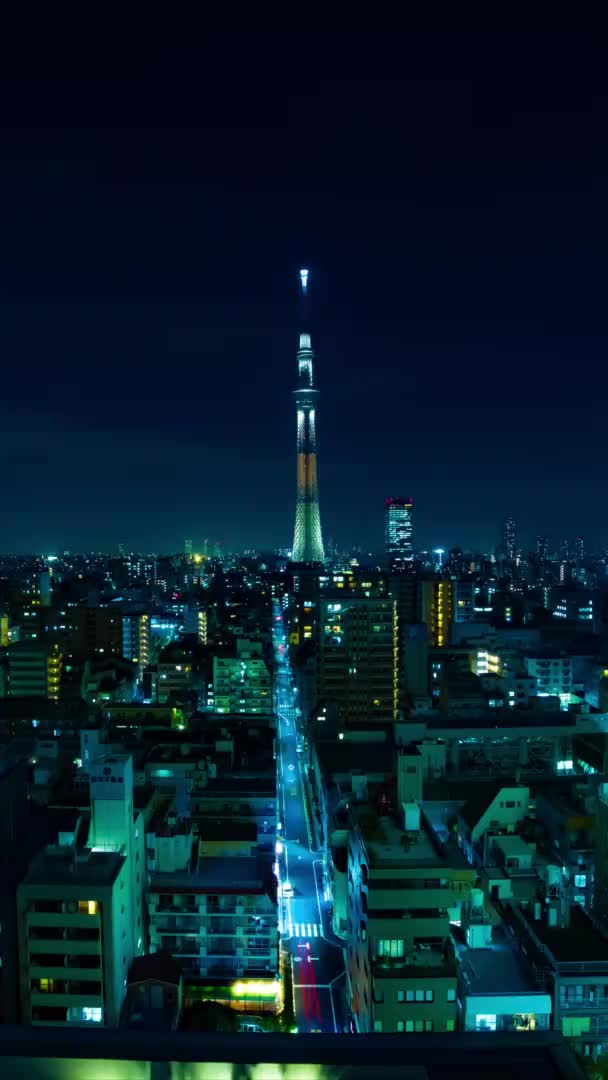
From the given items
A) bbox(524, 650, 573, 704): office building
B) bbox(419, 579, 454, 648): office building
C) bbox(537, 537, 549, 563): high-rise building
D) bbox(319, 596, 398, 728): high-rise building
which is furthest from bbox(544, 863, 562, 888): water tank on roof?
bbox(537, 537, 549, 563): high-rise building

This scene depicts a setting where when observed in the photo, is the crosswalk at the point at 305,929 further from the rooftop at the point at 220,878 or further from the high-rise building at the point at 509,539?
the high-rise building at the point at 509,539

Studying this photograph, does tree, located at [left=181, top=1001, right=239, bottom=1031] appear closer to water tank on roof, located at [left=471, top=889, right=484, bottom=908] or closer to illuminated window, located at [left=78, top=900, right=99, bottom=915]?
illuminated window, located at [left=78, top=900, right=99, bottom=915]

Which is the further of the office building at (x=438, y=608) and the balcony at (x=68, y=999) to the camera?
the office building at (x=438, y=608)

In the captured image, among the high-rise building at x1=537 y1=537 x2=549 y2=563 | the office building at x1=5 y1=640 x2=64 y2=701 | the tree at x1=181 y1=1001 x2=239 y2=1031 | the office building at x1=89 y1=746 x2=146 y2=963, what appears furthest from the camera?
the high-rise building at x1=537 y1=537 x2=549 y2=563

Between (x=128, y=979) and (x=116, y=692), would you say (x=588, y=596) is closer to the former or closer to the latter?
(x=116, y=692)

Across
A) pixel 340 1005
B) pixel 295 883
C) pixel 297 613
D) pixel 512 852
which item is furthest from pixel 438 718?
pixel 297 613

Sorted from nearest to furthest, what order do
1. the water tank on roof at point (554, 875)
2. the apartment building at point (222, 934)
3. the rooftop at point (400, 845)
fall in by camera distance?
the rooftop at point (400, 845), the apartment building at point (222, 934), the water tank on roof at point (554, 875)

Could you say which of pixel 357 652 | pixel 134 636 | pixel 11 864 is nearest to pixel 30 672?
pixel 134 636

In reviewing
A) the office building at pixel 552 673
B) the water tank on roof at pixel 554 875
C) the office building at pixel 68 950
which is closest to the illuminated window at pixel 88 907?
the office building at pixel 68 950
